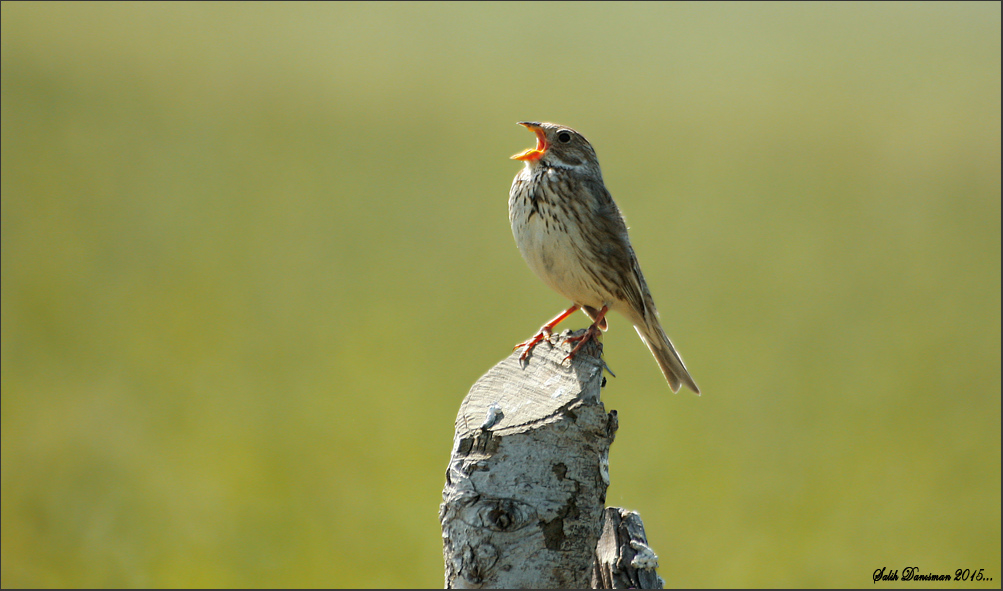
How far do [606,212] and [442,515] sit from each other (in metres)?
2.34

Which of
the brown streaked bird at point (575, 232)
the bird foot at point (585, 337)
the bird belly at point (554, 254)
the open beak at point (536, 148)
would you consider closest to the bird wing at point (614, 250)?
the brown streaked bird at point (575, 232)

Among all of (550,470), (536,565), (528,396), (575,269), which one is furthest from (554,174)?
(536,565)

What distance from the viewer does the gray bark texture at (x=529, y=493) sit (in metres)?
2.85

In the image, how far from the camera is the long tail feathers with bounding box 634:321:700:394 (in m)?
4.87

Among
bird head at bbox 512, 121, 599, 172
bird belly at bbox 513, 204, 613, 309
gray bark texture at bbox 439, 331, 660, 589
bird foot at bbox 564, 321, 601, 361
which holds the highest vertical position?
bird head at bbox 512, 121, 599, 172

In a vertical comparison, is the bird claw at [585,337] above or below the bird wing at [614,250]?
below

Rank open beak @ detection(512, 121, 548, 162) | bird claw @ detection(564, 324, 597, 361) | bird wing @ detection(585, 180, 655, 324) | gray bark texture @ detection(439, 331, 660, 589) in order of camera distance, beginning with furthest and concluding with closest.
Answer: open beak @ detection(512, 121, 548, 162) < bird wing @ detection(585, 180, 655, 324) < bird claw @ detection(564, 324, 597, 361) < gray bark texture @ detection(439, 331, 660, 589)

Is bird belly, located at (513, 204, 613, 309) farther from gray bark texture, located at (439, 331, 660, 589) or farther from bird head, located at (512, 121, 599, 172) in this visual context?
gray bark texture, located at (439, 331, 660, 589)

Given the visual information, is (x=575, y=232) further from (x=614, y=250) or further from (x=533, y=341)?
(x=533, y=341)

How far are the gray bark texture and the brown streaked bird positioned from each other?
1.25 meters

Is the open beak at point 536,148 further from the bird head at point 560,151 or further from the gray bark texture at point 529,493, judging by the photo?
the gray bark texture at point 529,493

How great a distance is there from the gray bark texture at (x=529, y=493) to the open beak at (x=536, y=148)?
2.02 m

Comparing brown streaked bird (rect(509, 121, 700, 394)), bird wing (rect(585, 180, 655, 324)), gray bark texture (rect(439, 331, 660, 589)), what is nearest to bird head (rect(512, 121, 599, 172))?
brown streaked bird (rect(509, 121, 700, 394))

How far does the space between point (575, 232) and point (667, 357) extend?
1162 mm
